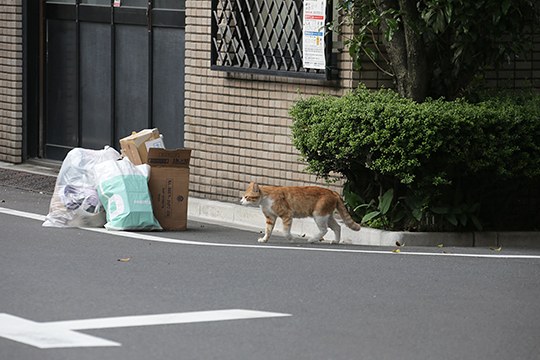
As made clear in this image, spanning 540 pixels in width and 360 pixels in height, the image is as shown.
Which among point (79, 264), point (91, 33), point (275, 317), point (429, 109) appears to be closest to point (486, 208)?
point (429, 109)

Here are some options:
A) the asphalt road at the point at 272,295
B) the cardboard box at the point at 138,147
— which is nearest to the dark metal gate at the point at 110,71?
the cardboard box at the point at 138,147

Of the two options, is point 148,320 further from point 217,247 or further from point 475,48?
point 475,48

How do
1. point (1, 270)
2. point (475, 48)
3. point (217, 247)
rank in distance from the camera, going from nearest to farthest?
1. point (1, 270)
2. point (217, 247)
3. point (475, 48)

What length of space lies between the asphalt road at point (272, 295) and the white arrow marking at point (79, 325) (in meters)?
0.06

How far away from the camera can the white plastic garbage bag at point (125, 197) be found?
1386 cm

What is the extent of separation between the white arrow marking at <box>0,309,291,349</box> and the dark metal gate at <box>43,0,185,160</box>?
864cm

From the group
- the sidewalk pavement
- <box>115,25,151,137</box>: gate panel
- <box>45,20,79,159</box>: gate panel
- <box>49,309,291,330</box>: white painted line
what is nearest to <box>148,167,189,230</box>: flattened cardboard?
the sidewalk pavement

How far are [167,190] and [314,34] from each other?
228 centimetres

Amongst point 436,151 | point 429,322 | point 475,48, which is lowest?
point 429,322

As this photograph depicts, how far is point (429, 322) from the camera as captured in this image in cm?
920

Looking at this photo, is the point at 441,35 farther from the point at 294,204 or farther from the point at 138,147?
the point at 138,147

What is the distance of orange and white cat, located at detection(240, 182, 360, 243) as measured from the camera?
13414mm

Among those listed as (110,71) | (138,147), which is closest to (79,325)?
(138,147)

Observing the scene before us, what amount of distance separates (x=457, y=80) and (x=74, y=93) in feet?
23.2
